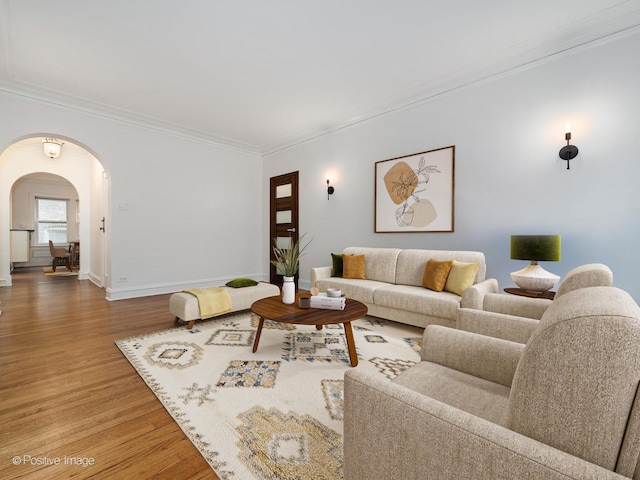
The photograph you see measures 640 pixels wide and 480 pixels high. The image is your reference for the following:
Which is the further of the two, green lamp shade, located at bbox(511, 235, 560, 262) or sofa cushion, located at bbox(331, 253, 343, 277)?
sofa cushion, located at bbox(331, 253, 343, 277)

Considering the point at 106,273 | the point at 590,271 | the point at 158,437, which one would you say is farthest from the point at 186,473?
the point at 106,273

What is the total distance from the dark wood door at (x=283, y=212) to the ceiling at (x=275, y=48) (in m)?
1.69

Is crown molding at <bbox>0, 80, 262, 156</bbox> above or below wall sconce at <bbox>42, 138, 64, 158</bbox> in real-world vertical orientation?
above

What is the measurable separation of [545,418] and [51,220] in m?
12.3

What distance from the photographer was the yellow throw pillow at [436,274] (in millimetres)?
3123

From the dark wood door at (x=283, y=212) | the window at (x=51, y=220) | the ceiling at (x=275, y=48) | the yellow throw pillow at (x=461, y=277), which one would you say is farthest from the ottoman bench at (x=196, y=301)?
the window at (x=51, y=220)

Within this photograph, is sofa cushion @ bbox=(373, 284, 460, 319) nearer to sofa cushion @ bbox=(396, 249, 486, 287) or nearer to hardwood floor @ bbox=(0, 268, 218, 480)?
sofa cushion @ bbox=(396, 249, 486, 287)

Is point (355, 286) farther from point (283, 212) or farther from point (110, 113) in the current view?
point (110, 113)

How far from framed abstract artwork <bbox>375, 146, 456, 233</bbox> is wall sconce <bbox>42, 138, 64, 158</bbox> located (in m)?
6.11

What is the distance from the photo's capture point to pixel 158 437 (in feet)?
5.01

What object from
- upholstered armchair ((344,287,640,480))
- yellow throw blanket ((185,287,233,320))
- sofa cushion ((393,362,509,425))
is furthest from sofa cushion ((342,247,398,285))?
upholstered armchair ((344,287,640,480))

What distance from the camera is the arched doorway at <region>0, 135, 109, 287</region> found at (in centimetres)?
556

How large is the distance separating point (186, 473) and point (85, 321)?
3036 millimetres

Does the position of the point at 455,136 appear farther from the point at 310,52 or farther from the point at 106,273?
the point at 106,273
